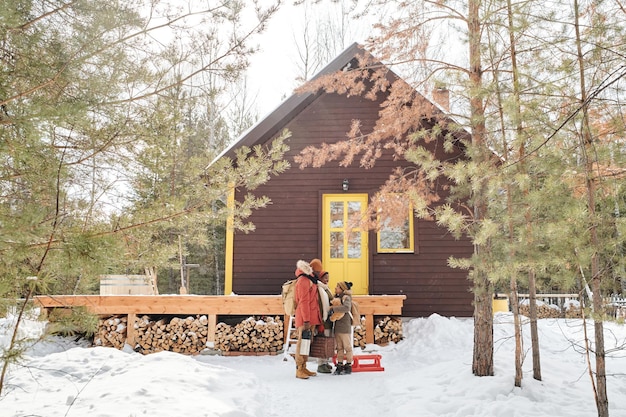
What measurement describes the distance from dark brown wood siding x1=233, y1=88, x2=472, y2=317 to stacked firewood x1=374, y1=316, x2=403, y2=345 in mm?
1102

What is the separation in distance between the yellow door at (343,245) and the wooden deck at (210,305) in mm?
1395

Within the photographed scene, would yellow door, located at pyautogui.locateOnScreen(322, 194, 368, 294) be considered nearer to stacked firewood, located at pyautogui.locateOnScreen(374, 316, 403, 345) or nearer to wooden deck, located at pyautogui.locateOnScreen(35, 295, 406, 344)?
stacked firewood, located at pyautogui.locateOnScreen(374, 316, 403, 345)

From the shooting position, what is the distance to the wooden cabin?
1021 cm

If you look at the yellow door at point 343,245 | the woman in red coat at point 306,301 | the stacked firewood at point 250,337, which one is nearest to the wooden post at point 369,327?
the yellow door at point 343,245

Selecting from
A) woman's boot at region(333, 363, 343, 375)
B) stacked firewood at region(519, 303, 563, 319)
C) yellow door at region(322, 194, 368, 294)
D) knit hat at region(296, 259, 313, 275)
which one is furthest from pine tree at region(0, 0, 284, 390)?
stacked firewood at region(519, 303, 563, 319)

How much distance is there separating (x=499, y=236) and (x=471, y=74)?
2.13m

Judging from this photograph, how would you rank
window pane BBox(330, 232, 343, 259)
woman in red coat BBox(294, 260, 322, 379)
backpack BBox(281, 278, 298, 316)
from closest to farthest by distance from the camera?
1. woman in red coat BBox(294, 260, 322, 379)
2. backpack BBox(281, 278, 298, 316)
3. window pane BBox(330, 232, 343, 259)

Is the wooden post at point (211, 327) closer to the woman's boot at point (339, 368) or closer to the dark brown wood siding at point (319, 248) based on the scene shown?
the dark brown wood siding at point (319, 248)

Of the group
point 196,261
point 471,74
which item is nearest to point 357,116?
point 471,74

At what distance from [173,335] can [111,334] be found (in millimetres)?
1086

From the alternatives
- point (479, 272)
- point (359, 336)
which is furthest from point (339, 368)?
point (479, 272)

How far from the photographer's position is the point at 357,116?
1075 centimetres

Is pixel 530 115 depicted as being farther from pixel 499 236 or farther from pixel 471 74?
pixel 471 74

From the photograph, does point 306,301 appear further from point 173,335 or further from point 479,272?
point 173,335
